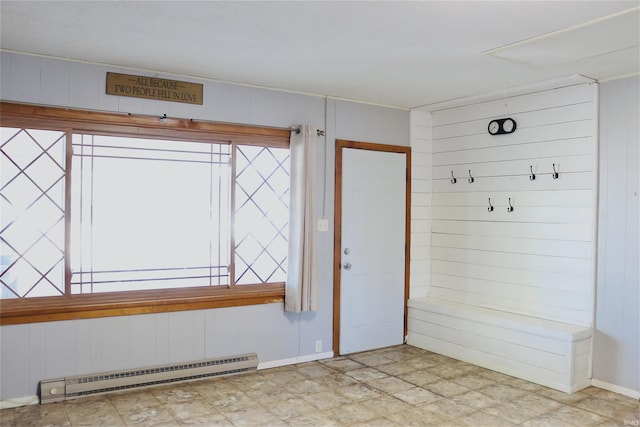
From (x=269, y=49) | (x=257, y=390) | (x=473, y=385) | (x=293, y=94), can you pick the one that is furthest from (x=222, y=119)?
(x=473, y=385)

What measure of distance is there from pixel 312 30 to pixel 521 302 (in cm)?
293

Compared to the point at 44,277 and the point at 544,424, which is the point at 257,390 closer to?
the point at 44,277

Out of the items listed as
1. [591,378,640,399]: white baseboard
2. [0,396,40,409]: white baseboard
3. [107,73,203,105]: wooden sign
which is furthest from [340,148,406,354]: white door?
[0,396,40,409]: white baseboard

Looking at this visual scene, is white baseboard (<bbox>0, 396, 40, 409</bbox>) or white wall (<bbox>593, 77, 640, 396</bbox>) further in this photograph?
white wall (<bbox>593, 77, 640, 396</bbox>)

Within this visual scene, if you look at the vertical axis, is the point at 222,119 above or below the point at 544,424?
above

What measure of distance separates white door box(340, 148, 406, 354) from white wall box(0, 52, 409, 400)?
0.17 metres

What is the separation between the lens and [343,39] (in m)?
3.09

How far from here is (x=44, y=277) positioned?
11.6 ft

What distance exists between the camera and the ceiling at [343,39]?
8.61 feet

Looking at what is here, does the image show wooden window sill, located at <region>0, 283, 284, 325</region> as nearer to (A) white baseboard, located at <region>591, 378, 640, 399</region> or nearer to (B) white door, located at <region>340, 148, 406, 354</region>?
(B) white door, located at <region>340, 148, 406, 354</region>

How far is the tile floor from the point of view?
129 inches

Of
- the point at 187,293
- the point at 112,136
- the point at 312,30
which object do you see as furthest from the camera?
the point at 187,293

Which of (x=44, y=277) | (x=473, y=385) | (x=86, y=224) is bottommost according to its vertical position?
(x=473, y=385)

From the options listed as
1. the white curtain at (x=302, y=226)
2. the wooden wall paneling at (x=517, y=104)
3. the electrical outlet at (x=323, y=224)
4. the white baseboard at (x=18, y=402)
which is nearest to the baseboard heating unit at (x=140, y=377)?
the white baseboard at (x=18, y=402)
